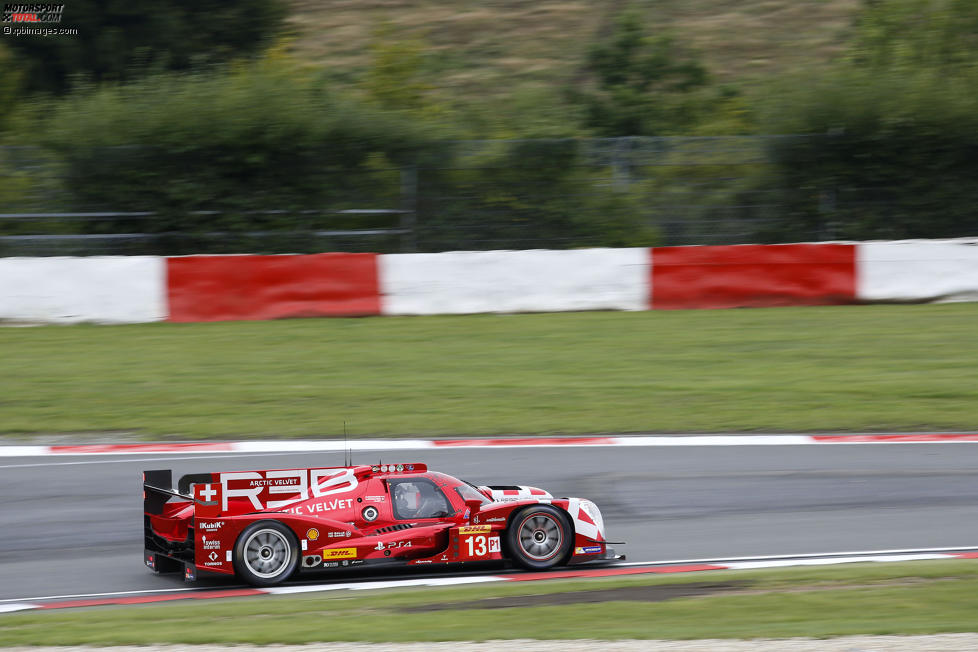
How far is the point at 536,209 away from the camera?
61.8 feet

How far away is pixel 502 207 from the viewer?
18891mm

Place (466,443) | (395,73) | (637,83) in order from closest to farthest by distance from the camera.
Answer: (466,443) → (395,73) → (637,83)

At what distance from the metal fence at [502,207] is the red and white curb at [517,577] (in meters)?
10.3

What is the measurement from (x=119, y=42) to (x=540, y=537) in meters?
29.1

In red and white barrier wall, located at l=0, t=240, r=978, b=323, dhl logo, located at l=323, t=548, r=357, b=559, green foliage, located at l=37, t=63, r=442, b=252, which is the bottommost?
dhl logo, located at l=323, t=548, r=357, b=559

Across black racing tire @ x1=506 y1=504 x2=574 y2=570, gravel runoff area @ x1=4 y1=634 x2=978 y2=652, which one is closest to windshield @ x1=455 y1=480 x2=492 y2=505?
black racing tire @ x1=506 y1=504 x2=574 y2=570

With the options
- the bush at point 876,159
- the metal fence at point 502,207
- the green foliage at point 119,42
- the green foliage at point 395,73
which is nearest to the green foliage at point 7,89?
the green foliage at point 119,42

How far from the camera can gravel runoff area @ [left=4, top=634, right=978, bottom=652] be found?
6.00 metres

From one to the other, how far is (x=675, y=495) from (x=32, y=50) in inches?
1145

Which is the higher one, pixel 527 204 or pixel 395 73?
pixel 395 73

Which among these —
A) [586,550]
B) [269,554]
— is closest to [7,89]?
[269,554]

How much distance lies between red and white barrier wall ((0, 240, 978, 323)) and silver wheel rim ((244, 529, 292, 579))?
966 centimetres

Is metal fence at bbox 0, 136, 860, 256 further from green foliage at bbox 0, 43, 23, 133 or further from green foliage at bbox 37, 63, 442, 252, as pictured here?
green foliage at bbox 0, 43, 23, 133

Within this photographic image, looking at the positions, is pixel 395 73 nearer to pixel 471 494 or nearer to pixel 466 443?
pixel 466 443
